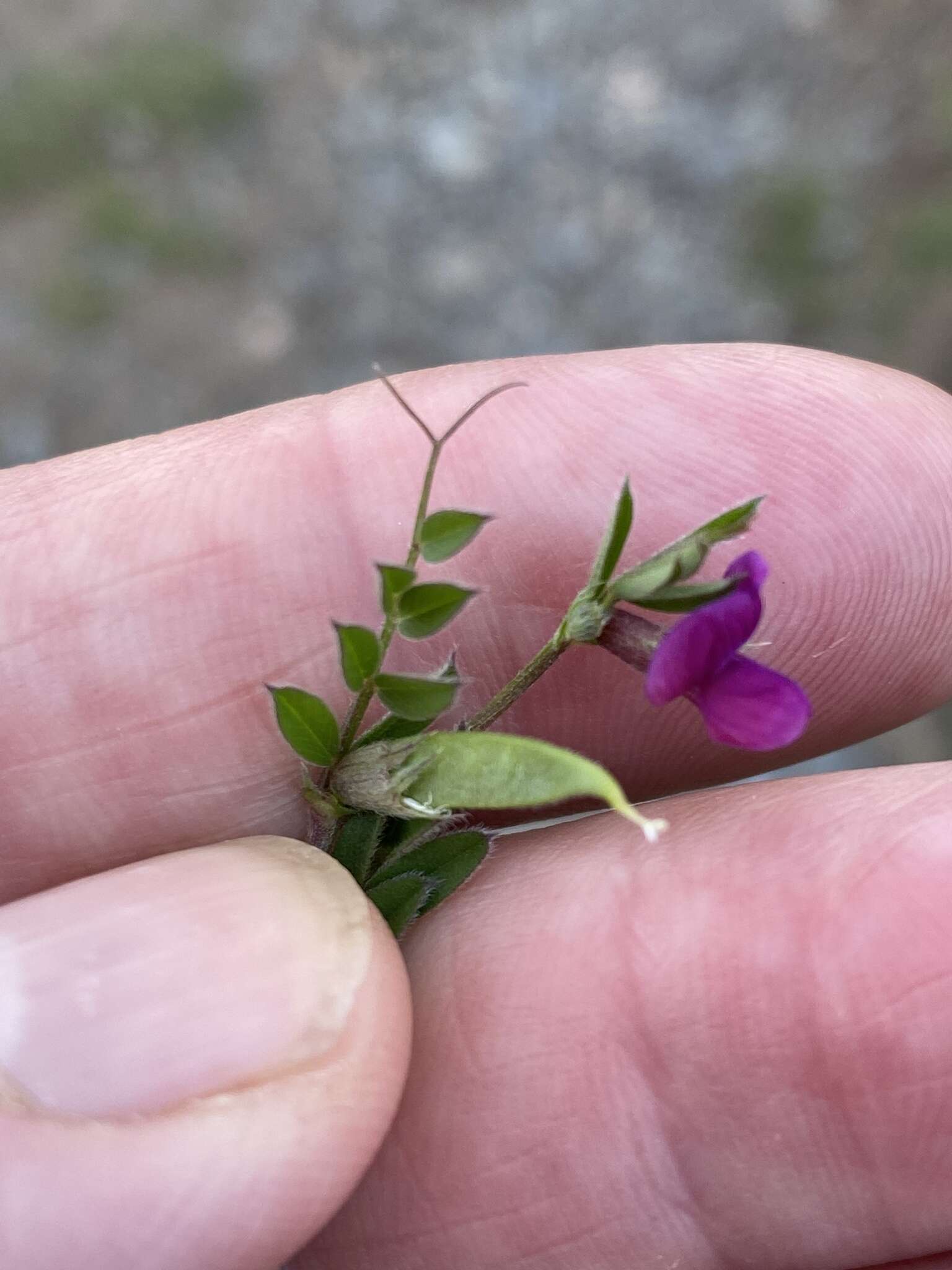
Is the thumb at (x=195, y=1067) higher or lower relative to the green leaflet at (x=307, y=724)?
lower

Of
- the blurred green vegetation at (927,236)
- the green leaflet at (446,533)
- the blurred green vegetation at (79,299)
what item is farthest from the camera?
the blurred green vegetation at (927,236)

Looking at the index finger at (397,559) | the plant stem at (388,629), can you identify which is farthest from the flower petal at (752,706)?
the index finger at (397,559)

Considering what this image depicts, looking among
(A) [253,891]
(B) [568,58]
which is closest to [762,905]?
(A) [253,891]

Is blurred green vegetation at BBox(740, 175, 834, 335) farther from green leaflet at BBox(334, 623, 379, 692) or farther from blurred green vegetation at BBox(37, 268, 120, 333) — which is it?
green leaflet at BBox(334, 623, 379, 692)

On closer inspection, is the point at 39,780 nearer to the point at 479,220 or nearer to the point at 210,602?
the point at 210,602

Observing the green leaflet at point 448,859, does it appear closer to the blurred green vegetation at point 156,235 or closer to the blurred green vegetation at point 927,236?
the blurred green vegetation at point 156,235

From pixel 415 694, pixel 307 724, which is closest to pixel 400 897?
pixel 307 724

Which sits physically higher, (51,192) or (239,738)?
(51,192)
